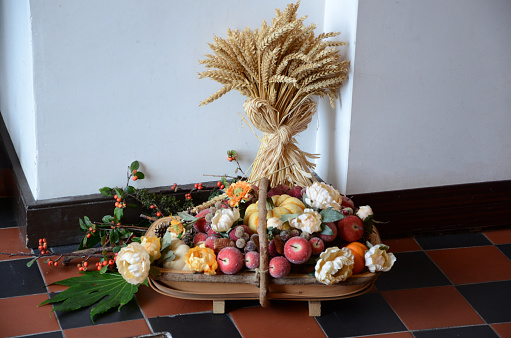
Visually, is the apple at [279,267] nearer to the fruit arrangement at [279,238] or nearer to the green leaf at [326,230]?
the fruit arrangement at [279,238]

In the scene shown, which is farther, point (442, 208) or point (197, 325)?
point (442, 208)

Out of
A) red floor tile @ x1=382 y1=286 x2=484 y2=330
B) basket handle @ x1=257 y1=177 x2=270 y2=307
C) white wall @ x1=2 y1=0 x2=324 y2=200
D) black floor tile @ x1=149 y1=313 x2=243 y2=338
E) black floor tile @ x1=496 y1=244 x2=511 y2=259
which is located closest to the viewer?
basket handle @ x1=257 y1=177 x2=270 y2=307

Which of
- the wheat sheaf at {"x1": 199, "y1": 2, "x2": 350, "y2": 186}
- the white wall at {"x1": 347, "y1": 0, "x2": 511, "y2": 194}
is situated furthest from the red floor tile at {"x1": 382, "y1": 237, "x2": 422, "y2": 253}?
the wheat sheaf at {"x1": 199, "y1": 2, "x2": 350, "y2": 186}

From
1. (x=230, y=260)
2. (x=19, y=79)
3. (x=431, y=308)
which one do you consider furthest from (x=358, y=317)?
(x=19, y=79)

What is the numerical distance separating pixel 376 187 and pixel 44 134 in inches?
48.5

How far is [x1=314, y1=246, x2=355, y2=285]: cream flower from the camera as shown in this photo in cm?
189

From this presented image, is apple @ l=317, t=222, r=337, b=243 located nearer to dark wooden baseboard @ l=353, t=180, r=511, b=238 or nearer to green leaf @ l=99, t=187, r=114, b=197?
dark wooden baseboard @ l=353, t=180, r=511, b=238

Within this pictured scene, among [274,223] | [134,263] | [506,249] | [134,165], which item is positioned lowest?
[506,249]

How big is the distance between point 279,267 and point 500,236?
3.85 feet

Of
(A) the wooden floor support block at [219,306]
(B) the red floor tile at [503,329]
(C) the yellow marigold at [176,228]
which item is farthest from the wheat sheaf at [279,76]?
(B) the red floor tile at [503,329]

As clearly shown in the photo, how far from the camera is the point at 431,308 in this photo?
2.14m

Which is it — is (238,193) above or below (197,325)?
above

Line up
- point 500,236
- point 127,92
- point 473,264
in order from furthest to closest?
1. point 500,236
2. point 473,264
3. point 127,92

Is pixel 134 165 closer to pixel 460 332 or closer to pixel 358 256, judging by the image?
pixel 358 256
